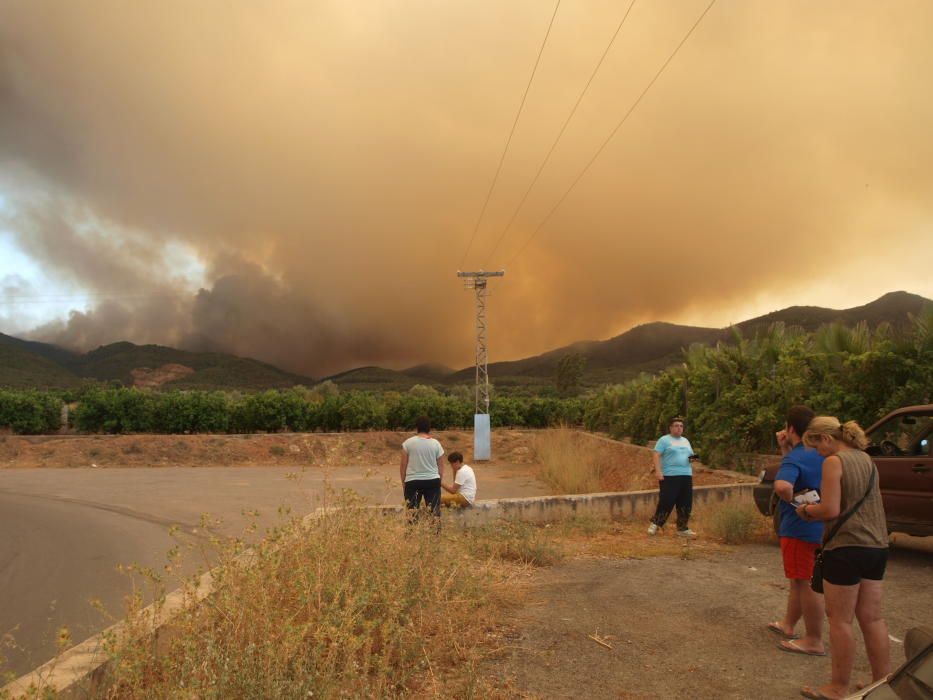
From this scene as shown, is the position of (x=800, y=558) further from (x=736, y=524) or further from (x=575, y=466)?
(x=575, y=466)

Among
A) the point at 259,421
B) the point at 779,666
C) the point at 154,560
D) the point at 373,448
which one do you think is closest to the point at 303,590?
the point at 779,666

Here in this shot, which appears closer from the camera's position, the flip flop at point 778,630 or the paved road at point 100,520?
the flip flop at point 778,630

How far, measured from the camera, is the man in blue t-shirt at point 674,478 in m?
10.2

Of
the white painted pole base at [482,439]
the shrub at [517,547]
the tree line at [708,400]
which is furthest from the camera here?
the white painted pole base at [482,439]

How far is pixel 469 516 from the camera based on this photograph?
10.5 meters

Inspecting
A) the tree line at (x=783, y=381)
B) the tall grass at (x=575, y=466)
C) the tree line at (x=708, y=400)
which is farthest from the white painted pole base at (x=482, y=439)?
the tree line at (x=783, y=381)

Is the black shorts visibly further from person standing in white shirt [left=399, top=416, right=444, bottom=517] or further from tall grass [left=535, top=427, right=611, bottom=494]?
tall grass [left=535, top=427, right=611, bottom=494]

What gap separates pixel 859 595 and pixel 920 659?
7.33 ft

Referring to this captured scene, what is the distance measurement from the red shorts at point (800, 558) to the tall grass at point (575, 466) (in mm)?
11498

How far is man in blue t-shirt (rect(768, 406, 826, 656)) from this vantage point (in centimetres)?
523

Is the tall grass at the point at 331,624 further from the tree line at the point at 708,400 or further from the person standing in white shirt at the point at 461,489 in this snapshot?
the tree line at the point at 708,400

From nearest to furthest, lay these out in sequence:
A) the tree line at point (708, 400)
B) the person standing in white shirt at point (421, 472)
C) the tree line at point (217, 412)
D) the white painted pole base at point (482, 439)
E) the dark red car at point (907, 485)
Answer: the dark red car at point (907, 485) < the person standing in white shirt at point (421, 472) < the tree line at point (708, 400) < the white painted pole base at point (482, 439) < the tree line at point (217, 412)

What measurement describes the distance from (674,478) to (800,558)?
194 inches

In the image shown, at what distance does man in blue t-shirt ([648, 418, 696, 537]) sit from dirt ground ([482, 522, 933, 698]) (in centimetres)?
117
